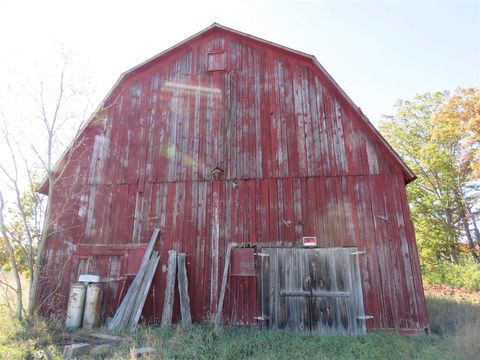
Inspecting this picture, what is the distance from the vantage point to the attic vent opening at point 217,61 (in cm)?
930

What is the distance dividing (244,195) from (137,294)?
3.57 meters

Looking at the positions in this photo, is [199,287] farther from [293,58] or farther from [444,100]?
[444,100]

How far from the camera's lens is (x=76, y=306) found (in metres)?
7.37

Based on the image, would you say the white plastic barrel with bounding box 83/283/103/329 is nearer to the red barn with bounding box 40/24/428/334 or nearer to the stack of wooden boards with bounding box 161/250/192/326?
the red barn with bounding box 40/24/428/334

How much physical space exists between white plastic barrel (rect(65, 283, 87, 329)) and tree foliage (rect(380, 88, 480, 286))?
17.3 meters

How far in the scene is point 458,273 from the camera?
15.4 meters

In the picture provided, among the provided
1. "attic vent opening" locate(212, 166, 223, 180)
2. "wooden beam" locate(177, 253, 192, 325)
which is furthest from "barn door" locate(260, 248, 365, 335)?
"attic vent opening" locate(212, 166, 223, 180)

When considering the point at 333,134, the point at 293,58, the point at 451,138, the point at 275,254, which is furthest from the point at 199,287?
the point at 451,138

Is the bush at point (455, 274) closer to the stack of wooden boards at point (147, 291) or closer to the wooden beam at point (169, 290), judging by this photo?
the stack of wooden boards at point (147, 291)

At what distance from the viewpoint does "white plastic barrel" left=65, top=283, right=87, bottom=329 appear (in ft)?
23.8

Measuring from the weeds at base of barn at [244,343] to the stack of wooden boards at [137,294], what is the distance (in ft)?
1.79

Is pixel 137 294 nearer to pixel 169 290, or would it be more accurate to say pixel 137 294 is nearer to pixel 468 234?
pixel 169 290

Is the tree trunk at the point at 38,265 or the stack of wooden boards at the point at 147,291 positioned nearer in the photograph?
the stack of wooden boards at the point at 147,291

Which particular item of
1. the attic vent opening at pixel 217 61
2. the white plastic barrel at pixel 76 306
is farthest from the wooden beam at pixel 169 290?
the attic vent opening at pixel 217 61
